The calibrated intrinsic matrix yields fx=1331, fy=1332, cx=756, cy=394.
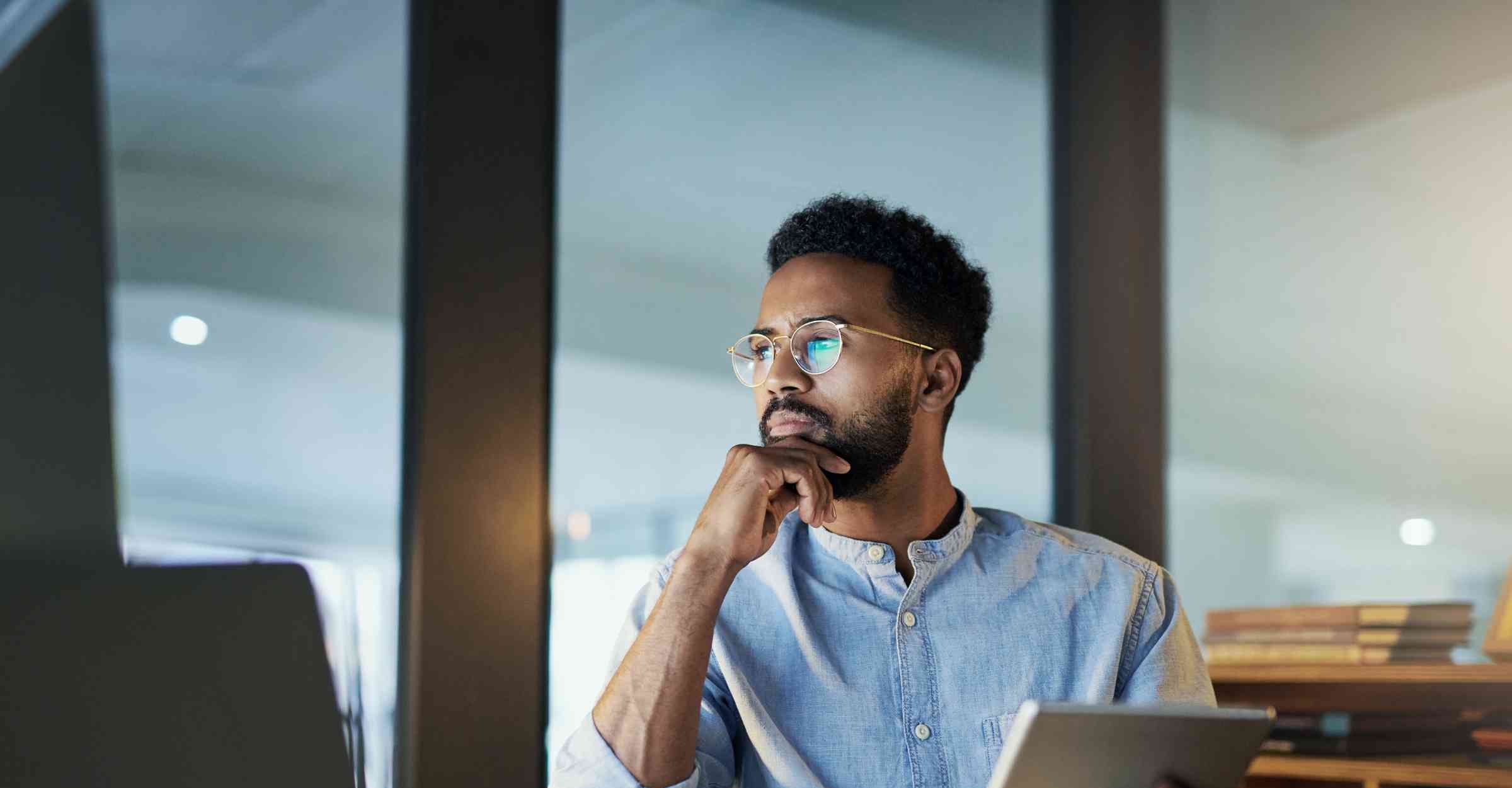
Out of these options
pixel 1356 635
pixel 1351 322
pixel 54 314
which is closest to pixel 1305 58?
pixel 1351 322

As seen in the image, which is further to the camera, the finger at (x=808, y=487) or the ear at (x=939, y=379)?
the ear at (x=939, y=379)

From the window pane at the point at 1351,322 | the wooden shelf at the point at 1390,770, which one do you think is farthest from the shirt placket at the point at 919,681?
the window pane at the point at 1351,322

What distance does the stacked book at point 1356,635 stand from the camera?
237 centimetres

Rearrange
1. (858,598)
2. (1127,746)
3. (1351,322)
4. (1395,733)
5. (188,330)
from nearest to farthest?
(1127,746), (858,598), (188,330), (1395,733), (1351,322)

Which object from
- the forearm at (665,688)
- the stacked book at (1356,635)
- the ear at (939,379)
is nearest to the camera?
the forearm at (665,688)

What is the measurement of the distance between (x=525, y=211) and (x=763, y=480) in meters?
0.88

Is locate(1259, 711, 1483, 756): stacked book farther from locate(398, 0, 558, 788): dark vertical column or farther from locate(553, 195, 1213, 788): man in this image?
locate(398, 0, 558, 788): dark vertical column

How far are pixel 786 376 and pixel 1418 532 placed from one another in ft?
6.25

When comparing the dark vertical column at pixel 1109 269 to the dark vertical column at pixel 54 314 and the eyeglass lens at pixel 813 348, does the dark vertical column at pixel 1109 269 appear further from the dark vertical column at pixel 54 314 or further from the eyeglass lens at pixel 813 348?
the dark vertical column at pixel 54 314

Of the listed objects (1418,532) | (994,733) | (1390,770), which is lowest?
(1390,770)

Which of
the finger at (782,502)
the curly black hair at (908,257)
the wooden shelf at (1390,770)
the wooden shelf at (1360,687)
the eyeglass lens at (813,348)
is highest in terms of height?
the curly black hair at (908,257)

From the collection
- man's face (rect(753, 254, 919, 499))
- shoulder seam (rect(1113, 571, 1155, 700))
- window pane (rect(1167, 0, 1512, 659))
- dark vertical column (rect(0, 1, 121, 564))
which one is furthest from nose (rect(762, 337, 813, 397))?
window pane (rect(1167, 0, 1512, 659))

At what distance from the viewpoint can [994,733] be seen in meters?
1.62

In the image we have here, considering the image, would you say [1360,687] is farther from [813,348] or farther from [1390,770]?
[813,348]
